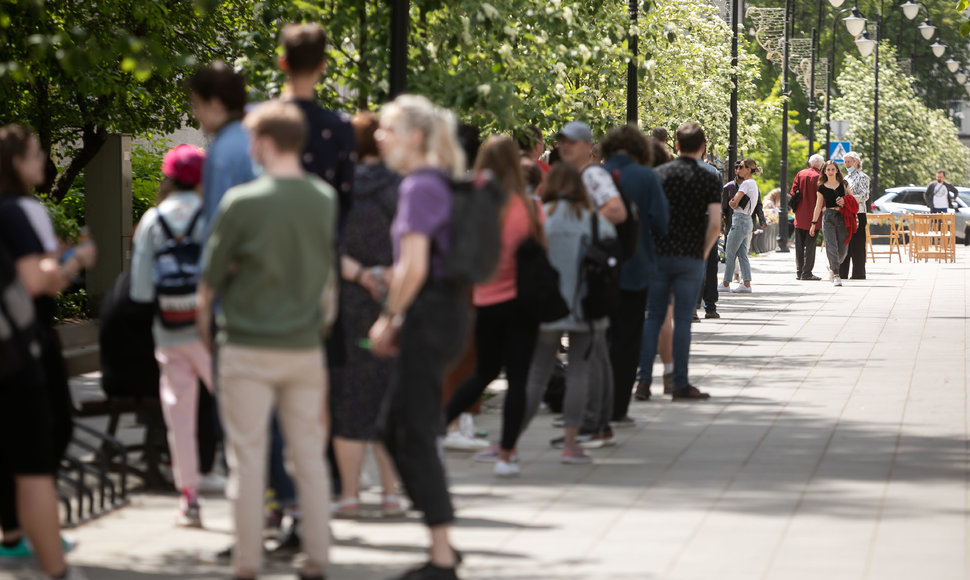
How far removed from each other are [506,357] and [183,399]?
1.79 metres

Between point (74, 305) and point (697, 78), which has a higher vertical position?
point (697, 78)

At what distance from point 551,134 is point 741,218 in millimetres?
6893

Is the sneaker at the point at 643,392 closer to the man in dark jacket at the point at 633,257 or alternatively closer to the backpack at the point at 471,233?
the man in dark jacket at the point at 633,257

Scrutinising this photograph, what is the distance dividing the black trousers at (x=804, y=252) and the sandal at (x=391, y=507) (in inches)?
800

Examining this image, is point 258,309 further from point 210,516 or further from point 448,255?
point 210,516

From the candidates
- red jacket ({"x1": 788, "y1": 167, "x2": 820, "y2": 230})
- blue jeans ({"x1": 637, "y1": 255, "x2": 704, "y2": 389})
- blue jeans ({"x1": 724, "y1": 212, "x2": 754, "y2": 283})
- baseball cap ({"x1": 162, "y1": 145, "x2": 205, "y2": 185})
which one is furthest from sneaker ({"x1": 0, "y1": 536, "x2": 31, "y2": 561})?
A: red jacket ({"x1": 788, "y1": 167, "x2": 820, "y2": 230})

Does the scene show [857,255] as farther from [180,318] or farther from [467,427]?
[180,318]

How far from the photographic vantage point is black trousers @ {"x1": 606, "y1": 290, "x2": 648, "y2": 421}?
10.6m

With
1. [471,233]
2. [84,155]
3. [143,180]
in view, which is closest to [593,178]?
[471,233]

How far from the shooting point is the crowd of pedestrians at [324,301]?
18.9 ft

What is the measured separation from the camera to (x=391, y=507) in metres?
7.64

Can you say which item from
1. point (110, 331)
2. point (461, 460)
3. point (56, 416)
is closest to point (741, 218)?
point (461, 460)

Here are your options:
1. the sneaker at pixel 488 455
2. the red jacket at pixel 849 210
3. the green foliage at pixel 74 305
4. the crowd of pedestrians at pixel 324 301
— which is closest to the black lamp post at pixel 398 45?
the crowd of pedestrians at pixel 324 301

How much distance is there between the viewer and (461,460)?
9.35m
